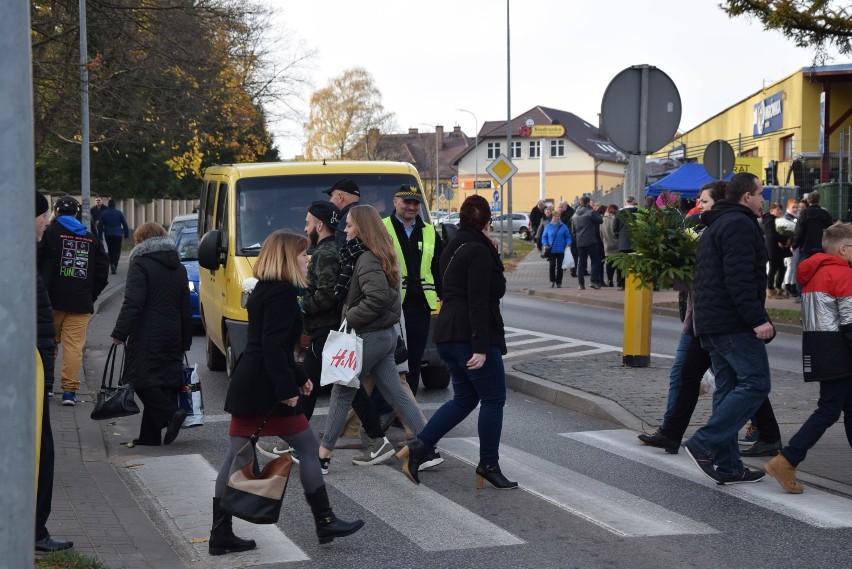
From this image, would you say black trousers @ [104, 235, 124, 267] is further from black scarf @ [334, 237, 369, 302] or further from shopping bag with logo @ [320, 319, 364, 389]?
shopping bag with logo @ [320, 319, 364, 389]

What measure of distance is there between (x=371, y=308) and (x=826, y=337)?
2.72 meters

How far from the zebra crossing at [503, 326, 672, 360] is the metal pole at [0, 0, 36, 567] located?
10.8 m

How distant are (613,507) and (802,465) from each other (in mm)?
1757

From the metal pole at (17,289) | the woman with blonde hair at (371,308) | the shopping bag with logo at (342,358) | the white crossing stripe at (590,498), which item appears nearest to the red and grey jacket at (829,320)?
the white crossing stripe at (590,498)

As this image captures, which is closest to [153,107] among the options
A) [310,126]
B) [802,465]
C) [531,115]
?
[802,465]

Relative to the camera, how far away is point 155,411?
28.9 ft

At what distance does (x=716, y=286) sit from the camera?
7.17m

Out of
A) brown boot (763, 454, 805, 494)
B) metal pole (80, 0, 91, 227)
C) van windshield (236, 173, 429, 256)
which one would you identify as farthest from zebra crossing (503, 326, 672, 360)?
metal pole (80, 0, 91, 227)

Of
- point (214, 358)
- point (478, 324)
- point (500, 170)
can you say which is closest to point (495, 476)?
point (478, 324)

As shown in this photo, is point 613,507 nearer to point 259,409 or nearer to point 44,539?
point 259,409

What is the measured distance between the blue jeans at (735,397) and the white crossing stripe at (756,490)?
7.5 inches

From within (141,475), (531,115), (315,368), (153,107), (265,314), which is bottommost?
(141,475)

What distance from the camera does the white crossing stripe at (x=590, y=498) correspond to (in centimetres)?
622

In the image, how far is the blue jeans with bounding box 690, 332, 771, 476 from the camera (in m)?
7.17
